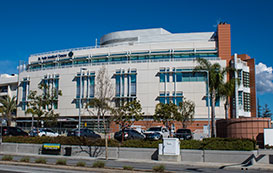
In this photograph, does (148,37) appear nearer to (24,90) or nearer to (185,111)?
(185,111)

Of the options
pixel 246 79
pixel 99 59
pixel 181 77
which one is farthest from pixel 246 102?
pixel 99 59

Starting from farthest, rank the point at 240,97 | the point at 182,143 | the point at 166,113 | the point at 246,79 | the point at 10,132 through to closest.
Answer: the point at 246,79 < the point at 240,97 < the point at 166,113 < the point at 10,132 < the point at 182,143

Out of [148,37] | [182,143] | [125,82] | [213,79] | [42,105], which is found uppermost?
[148,37]

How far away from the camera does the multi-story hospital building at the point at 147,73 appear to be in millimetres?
59000

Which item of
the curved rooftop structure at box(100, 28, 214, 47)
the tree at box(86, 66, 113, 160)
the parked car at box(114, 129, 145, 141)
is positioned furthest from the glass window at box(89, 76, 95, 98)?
the parked car at box(114, 129, 145, 141)

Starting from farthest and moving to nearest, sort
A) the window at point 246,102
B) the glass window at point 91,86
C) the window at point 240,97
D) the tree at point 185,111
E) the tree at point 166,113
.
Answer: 1. the glass window at point 91,86
2. the window at point 246,102
3. the window at point 240,97
4. the tree at point 185,111
5. the tree at point 166,113

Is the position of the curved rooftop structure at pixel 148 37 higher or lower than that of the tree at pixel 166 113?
higher

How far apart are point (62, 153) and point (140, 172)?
13338 millimetres

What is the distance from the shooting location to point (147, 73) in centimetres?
6169

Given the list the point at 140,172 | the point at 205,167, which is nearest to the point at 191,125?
the point at 205,167

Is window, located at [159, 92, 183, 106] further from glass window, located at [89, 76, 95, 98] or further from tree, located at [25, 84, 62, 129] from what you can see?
tree, located at [25, 84, 62, 129]

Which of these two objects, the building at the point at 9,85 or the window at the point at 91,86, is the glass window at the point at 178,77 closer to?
the window at the point at 91,86

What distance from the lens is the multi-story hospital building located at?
5900cm

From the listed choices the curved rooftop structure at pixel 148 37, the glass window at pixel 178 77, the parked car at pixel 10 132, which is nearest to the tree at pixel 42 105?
the parked car at pixel 10 132
